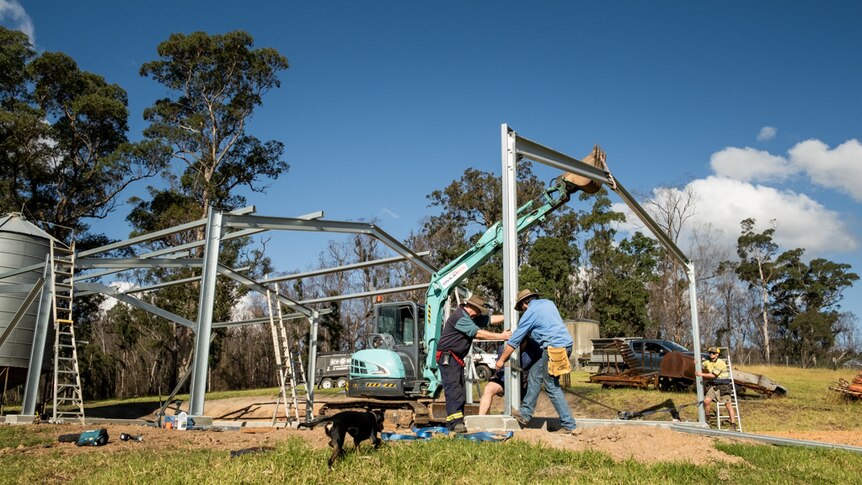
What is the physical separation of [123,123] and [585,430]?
30.3 m

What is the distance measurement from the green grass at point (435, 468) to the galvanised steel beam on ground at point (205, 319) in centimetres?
394

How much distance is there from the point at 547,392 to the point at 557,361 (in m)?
0.48

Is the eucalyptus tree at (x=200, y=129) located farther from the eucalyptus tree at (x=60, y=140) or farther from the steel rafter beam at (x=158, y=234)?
the steel rafter beam at (x=158, y=234)

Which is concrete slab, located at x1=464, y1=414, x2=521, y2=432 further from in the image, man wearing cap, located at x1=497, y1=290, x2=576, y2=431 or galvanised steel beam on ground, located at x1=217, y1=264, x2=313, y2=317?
galvanised steel beam on ground, located at x1=217, y1=264, x2=313, y2=317

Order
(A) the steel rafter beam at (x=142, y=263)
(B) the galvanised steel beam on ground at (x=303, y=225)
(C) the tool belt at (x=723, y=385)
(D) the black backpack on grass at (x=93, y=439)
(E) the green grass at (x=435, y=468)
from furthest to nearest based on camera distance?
(A) the steel rafter beam at (x=142, y=263)
(C) the tool belt at (x=723, y=385)
(B) the galvanised steel beam on ground at (x=303, y=225)
(D) the black backpack on grass at (x=93, y=439)
(E) the green grass at (x=435, y=468)

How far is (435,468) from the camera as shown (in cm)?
480

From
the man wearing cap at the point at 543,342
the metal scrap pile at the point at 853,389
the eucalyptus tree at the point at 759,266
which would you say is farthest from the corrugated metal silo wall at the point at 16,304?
the eucalyptus tree at the point at 759,266

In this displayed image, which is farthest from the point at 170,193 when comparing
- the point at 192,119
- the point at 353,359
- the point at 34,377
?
the point at 353,359

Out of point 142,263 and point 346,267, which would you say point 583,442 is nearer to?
point 346,267

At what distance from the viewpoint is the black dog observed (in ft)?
16.7

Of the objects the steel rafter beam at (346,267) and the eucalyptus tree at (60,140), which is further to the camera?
the eucalyptus tree at (60,140)

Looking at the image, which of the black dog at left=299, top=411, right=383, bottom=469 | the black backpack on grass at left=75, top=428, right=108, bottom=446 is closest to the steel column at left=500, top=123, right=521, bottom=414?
the black dog at left=299, top=411, right=383, bottom=469

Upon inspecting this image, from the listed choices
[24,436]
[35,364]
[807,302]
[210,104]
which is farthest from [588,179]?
[807,302]

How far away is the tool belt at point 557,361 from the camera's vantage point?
23.5ft
